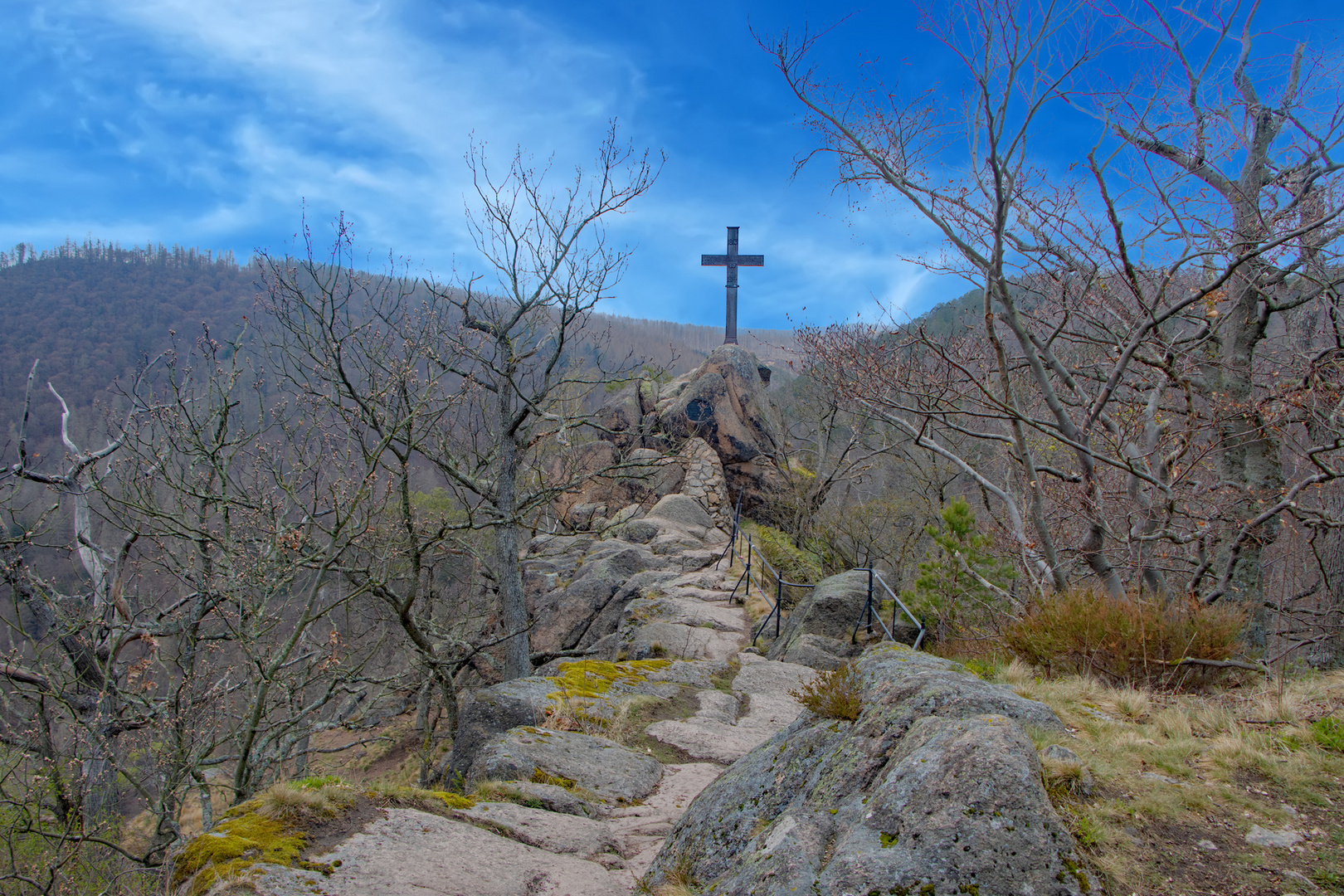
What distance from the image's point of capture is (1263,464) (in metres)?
8.11

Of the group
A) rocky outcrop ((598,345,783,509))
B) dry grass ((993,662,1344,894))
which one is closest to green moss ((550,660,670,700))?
dry grass ((993,662,1344,894))

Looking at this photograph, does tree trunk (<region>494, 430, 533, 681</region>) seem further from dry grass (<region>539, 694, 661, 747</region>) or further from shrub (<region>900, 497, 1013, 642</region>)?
shrub (<region>900, 497, 1013, 642</region>)

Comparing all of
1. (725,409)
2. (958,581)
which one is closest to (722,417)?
(725,409)

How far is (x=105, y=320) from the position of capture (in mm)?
55688

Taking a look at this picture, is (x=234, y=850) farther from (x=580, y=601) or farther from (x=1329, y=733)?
(x=580, y=601)

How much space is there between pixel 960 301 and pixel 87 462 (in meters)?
40.4

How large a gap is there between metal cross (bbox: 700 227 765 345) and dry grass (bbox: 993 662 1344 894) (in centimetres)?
2038

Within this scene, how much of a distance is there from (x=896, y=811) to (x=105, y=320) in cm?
7166

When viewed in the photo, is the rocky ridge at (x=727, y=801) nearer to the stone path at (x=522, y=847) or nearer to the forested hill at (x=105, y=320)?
the stone path at (x=522, y=847)

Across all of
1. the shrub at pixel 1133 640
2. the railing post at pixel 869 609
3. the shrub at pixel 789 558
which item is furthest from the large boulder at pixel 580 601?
the shrub at pixel 1133 640

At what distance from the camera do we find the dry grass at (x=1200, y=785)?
244cm

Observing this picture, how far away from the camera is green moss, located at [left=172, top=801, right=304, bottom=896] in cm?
247

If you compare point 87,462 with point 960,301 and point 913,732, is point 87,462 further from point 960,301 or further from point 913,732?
point 960,301

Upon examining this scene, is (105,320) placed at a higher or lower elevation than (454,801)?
higher
